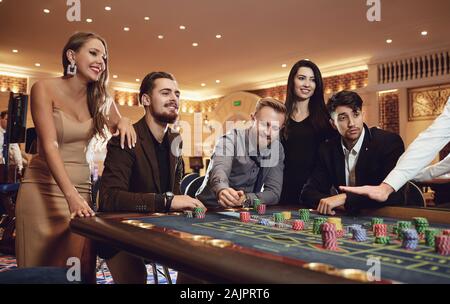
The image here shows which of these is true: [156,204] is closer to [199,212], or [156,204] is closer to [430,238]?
[199,212]

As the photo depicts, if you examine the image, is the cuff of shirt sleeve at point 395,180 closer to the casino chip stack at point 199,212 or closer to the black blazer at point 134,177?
the casino chip stack at point 199,212

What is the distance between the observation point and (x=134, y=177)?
237 cm

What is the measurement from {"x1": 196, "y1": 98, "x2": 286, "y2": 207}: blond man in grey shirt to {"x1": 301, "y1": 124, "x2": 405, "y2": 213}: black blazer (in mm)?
264

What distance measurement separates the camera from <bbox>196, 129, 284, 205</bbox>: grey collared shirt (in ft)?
8.88

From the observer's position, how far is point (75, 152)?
228 centimetres

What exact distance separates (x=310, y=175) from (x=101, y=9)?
5.56 metres

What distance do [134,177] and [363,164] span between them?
136 cm

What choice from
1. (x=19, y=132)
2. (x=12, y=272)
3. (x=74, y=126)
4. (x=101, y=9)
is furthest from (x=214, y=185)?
(x=101, y=9)

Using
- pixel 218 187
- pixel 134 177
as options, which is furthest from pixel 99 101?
pixel 218 187

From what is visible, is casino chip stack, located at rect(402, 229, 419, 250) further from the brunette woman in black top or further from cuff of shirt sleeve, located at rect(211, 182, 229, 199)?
the brunette woman in black top

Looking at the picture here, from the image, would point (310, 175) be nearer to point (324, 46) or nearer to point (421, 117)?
point (324, 46)

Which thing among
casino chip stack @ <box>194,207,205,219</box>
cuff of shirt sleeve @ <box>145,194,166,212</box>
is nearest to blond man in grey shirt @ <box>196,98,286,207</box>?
cuff of shirt sleeve @ <box>145,194,166,212</box>

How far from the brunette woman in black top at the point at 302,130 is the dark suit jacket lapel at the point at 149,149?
0.92 metres

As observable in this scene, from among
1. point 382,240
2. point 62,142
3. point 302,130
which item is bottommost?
point 382,240
